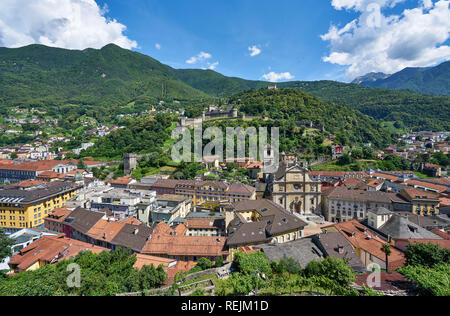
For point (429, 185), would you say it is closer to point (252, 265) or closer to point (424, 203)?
point (424, 203)

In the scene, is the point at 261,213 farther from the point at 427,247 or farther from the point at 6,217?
the point at 6,217

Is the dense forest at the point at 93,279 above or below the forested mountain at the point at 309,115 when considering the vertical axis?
below

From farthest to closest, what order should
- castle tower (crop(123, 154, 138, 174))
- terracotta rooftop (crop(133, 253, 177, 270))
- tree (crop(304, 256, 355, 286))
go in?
1. castle tower (crop(123, 154, 138, 174))
2. terracotta rooftop (crop(133, 253, 177, 270))
3. tree (crop(304, 256, 355, 286))

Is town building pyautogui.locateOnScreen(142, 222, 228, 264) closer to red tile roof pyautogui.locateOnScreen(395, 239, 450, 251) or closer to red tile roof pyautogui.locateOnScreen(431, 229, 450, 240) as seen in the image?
red tile roof pyautogui.locateOnScreen(395, 239, 450, 251)

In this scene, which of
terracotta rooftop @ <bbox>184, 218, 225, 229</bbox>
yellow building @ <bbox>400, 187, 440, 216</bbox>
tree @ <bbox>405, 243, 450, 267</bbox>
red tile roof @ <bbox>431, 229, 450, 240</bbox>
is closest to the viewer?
tree @ <bbox>405, 243, 450, 267</bbox>

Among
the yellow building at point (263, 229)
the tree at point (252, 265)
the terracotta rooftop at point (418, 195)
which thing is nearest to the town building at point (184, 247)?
the yellow building at point (263, 229)

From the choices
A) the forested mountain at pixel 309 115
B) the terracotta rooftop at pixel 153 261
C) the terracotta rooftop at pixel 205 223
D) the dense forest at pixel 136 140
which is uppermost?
the forested mountain at pixel 309 115

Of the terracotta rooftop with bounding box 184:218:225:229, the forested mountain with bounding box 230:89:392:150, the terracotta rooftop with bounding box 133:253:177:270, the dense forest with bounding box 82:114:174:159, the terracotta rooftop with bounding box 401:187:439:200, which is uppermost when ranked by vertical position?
the forested mountain with bounding box 230:89:392:150

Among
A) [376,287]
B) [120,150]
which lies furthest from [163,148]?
[376,287]

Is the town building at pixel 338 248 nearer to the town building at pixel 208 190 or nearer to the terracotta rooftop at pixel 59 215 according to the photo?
the town building at pixel 208 190

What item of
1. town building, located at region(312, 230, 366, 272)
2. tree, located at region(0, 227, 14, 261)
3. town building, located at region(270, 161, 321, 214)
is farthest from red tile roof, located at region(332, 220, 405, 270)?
tree, located at region(0, 227, 14, 261)
